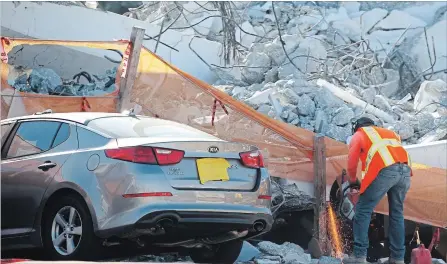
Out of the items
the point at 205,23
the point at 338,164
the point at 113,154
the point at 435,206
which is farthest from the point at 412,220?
the point at 205,23

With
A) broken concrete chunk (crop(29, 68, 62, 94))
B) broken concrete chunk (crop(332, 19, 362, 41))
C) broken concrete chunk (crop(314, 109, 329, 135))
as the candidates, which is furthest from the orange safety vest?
broken concrete chunk (crop(332, 19, 362, 41))

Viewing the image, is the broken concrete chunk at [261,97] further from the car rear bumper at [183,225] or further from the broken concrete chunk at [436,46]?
the broken concrete chunk at [436,46]

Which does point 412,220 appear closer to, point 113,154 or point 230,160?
point 230,160

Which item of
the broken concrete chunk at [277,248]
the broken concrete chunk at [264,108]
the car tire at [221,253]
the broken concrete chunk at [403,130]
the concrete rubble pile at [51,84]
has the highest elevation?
the concrete rubble pile at [51,84]

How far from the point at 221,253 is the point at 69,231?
1517 mm

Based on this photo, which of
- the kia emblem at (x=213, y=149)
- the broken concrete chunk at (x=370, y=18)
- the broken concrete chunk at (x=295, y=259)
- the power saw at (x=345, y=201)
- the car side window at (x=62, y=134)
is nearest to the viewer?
the kia emblem at (x=213, y=149)

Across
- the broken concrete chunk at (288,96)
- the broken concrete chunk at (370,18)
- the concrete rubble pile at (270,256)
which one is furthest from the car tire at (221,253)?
the broken concrete chunk at (370,18)

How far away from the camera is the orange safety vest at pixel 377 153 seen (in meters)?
8.03

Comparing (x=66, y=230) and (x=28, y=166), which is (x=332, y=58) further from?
(x=66, y=230)

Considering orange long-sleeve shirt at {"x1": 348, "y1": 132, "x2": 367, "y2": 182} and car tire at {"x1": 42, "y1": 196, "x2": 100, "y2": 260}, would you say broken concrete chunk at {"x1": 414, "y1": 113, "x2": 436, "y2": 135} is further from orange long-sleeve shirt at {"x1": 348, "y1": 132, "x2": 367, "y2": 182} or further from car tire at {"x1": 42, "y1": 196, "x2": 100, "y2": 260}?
car tire at {"x1": 42, "y1": 196, "x2": 100, "y2": 260}

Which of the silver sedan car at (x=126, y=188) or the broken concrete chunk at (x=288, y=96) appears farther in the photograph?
the broken concrete chunk at (x=288, y=96)

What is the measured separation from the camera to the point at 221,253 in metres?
7.47

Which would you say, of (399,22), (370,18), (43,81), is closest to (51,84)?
(43,81)

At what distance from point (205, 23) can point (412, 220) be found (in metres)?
8.93
